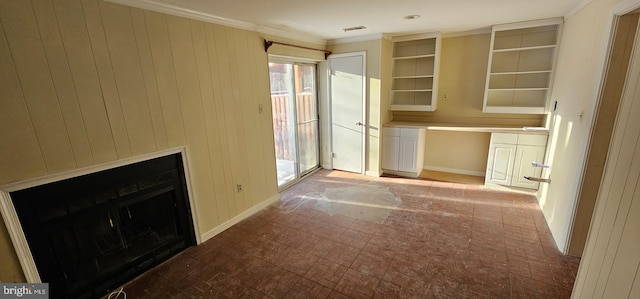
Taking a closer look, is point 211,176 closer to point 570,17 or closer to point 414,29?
point 414,29

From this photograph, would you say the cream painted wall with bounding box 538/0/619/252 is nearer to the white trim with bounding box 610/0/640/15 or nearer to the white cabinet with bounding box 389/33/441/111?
the white trim with bounding box 610/0/640/15

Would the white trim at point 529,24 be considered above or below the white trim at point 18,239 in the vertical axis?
above

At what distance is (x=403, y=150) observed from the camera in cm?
446

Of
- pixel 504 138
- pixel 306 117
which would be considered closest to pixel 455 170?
pixel 504 138

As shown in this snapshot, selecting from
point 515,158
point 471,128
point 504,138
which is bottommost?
point 515,158

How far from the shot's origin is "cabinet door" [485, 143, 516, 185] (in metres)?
3.77

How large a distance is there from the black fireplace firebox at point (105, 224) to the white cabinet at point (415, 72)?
11.8ft

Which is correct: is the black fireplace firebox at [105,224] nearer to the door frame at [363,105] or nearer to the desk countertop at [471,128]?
the door frame at [363,105]

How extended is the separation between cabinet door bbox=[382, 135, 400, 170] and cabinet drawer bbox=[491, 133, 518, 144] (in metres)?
1.36

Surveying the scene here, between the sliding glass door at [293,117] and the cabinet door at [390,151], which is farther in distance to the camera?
the cabinet door at [390,151]

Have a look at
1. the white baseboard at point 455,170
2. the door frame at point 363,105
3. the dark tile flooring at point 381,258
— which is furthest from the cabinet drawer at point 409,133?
the dark tile flooring at point 381,258

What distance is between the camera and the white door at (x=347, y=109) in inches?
171

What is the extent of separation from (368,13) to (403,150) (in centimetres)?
238

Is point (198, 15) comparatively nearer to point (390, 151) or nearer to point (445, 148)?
point (390, 151)
